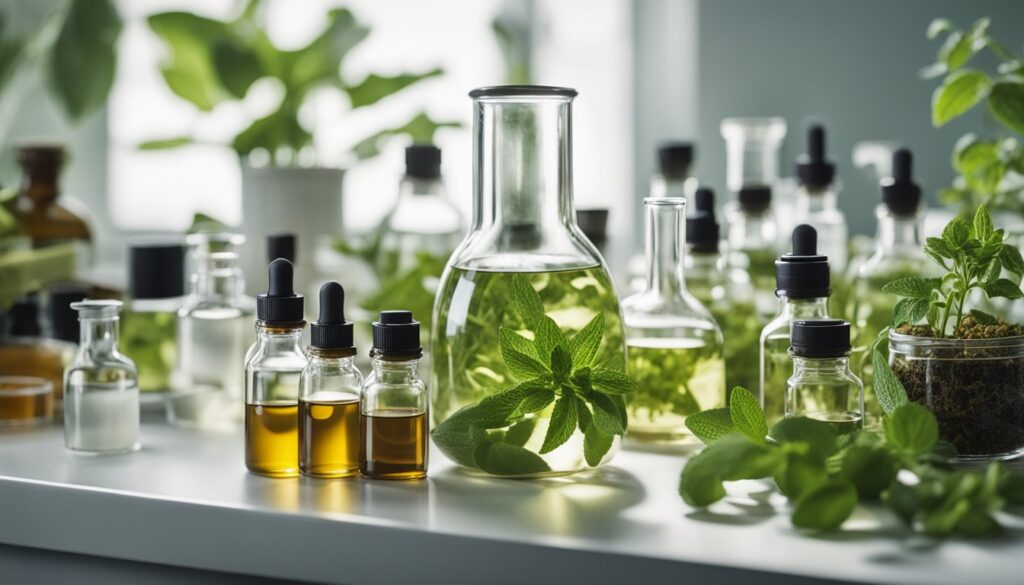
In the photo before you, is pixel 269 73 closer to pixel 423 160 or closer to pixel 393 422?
pixel 423 160

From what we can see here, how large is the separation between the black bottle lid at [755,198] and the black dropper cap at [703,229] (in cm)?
10

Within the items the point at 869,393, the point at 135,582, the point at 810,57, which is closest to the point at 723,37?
the point at 810,57

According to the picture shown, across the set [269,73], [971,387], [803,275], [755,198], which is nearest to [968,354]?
[971,387]

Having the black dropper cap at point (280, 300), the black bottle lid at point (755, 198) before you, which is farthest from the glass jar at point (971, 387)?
the black dropper cap at point (280, 300)

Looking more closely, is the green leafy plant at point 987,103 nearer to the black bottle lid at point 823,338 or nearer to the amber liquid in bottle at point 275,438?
the black bottle lid at point 823,338

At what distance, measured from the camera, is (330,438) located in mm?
892

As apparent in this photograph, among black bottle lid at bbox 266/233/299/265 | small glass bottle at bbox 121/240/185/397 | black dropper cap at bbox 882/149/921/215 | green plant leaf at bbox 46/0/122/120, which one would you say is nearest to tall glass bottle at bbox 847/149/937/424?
black dropper cap at bbox 882/149/921/215

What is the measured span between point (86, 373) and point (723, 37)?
46.5 inches

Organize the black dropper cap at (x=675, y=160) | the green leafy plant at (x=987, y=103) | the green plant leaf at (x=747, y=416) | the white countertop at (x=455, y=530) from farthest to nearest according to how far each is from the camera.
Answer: the black dropper cap at (x=675, y=160) → the green leafy plant at (x=987, y=103) → the green plant leaf at (x=747, y=416) → the white countertop at (x=455, y=530)

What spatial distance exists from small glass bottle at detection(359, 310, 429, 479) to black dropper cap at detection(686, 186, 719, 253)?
334 millimetres

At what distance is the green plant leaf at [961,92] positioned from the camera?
102 centimetres

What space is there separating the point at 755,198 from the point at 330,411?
0.53 metres

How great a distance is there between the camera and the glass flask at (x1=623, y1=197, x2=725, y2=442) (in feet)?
A: 3.30

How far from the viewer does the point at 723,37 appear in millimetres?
1851
